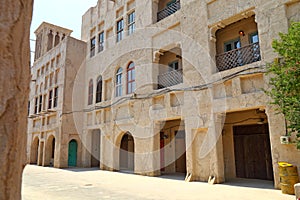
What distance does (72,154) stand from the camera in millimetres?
18469

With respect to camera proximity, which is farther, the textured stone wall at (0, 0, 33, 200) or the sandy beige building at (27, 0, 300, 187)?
the sandy beige building at (27, 0, 300, 187)

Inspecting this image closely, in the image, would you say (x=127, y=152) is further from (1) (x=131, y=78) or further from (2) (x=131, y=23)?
(2) (x=131, y=23)

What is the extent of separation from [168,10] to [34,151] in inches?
693

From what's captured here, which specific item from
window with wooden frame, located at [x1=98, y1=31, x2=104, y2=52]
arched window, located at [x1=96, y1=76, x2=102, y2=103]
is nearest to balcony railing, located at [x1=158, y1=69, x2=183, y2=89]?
arched window, located at [x1=96, y1=76, x2=102, y2=103]

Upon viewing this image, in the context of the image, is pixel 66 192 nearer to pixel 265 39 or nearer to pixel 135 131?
pixel 135 131

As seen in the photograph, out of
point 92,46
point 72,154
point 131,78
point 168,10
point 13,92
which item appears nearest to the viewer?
point 13,92

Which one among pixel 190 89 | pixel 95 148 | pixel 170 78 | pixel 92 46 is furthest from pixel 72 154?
pixel 190 89

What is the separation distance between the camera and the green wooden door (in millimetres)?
18312

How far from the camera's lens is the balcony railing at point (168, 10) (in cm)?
1298

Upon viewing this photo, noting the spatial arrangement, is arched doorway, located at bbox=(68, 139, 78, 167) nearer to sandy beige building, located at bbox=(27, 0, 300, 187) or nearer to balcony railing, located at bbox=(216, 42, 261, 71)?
sandy beige building, located at bbox=(27, 0, 300, 187)

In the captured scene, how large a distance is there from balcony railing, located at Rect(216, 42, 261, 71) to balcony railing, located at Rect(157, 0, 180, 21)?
13.8 ft

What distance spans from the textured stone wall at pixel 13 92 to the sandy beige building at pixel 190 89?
26.2 ft

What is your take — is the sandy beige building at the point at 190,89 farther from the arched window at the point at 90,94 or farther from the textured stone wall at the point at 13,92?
the textured stone wall at the point at 13,92

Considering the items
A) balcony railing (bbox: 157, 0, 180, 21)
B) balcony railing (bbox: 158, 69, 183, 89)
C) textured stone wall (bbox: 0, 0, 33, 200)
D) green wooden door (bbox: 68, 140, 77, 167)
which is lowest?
green wooden door (bbox: 68, 140, 77, 167)
